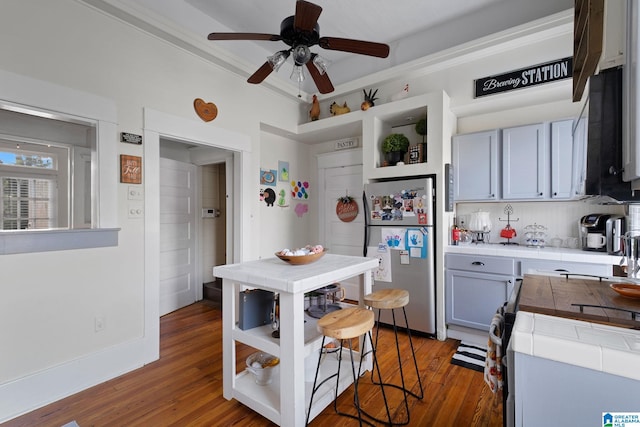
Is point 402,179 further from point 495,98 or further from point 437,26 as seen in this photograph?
point 437,26

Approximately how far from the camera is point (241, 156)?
133 inches

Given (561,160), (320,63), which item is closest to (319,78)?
(320,63)

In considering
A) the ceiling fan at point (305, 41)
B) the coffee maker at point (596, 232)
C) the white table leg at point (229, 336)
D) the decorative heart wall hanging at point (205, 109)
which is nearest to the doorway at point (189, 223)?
the decorative heart wall hanging at point (205, 109)

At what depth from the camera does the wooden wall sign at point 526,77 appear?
8.23ft

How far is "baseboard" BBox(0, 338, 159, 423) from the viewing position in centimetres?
185

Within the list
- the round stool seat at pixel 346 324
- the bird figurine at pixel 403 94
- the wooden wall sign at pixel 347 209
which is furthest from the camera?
the wooden wall sign at pixel 347 209

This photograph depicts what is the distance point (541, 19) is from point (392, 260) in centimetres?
251

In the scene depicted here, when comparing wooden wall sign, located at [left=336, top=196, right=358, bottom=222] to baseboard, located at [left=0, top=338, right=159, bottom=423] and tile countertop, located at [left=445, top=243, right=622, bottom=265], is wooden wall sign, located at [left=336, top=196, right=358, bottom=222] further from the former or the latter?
baseboard, located at [left=0, top=338, right=159, bottom=423]

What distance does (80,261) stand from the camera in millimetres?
2143

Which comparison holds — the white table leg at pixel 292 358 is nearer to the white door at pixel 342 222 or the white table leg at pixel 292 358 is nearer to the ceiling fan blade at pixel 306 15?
the ceiling fan blade at pixel 306 15

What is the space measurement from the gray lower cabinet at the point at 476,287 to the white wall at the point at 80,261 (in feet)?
9.31

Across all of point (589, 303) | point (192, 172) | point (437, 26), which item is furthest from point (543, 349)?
point (192, 172)

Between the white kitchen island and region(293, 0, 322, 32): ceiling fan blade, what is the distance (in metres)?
1.55

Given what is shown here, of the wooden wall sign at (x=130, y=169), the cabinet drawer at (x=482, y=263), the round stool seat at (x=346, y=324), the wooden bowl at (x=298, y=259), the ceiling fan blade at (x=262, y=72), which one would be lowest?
the round stool seat at (x=346, y=324)
